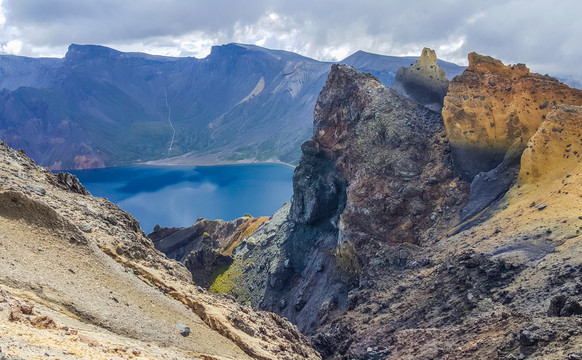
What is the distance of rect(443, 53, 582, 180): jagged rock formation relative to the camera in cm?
3512

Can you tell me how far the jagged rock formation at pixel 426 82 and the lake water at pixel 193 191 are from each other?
6957 centimetres

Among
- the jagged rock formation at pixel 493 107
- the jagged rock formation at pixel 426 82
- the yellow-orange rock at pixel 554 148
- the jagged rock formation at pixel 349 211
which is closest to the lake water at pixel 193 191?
the jagged rock formation at pixel 349 211

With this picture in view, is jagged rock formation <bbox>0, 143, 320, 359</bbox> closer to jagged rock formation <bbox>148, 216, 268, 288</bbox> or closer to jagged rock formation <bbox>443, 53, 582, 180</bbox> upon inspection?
jagged rock formation <bbox>443, 53, 582, 180</bbox>

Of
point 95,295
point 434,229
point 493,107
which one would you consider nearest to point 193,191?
point 434,229

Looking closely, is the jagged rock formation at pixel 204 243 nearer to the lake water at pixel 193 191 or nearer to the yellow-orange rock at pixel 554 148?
the lake water at pixel 193 191

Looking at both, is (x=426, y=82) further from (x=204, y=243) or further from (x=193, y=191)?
(x=193, y=191)

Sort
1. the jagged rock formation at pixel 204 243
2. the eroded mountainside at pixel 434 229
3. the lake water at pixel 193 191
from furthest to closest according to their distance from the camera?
the lake water at pixel 193 191 < the jagged rock formation at pixel 204 243 < the eroded mountainside at pixel 434 229

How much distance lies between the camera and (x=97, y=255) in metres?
19.0

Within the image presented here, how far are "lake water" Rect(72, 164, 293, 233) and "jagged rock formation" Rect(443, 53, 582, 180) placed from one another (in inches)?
3094

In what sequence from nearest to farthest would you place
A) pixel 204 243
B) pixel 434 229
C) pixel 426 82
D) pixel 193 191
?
1. pixel 434 229
2. pixel 426 82
3. pixel 204 243
4. pixel 193 191

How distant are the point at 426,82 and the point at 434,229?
65.5 feet

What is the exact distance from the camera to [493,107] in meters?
37.5

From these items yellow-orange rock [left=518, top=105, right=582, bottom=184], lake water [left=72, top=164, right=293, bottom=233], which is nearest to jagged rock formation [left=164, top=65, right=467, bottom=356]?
yellow-orange rock [left=518, top=105, right=582, bottom=184]

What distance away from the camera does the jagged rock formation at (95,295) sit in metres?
12.6
